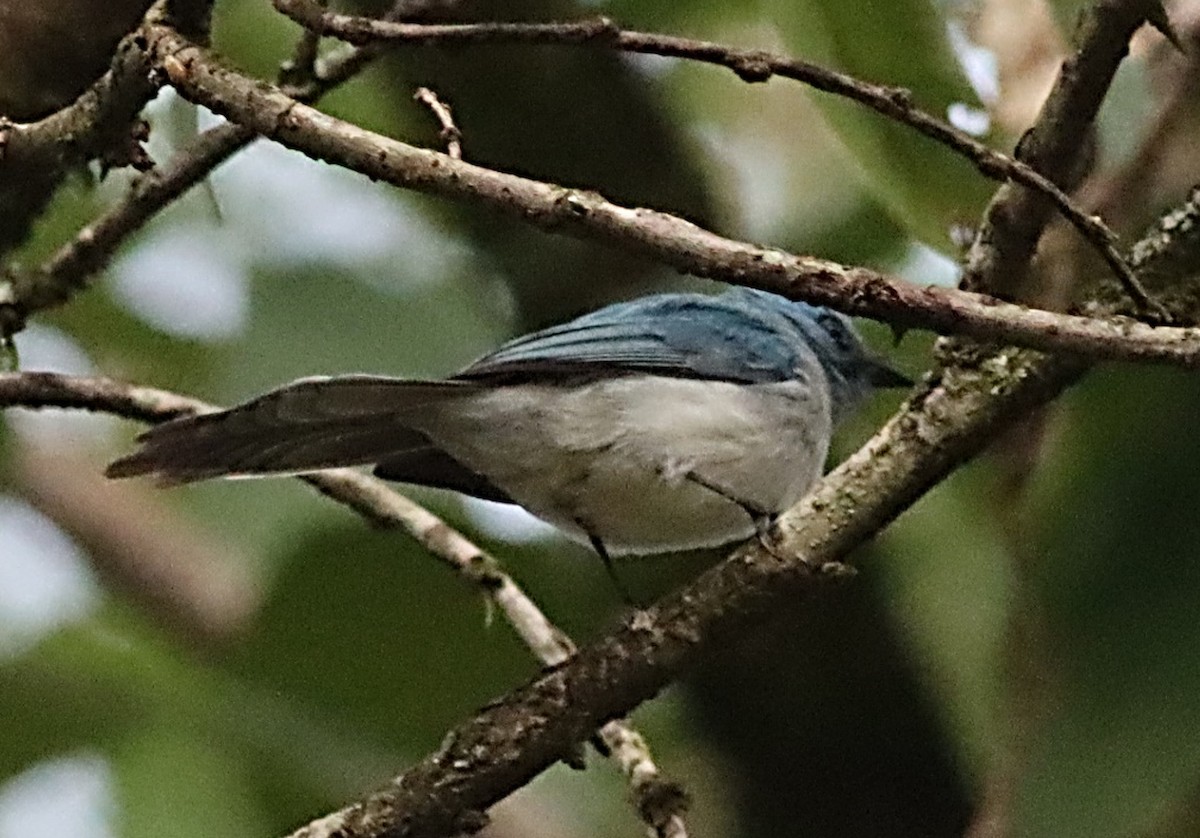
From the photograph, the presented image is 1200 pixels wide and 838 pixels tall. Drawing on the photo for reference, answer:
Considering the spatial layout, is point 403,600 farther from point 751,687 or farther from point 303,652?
point 751,687

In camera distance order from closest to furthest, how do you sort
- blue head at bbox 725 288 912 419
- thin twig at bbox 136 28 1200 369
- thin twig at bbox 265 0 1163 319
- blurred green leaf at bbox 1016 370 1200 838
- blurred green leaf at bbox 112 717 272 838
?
thin twig at bbox 136 28 1200 369, thin twig at bbox 265 0 1163 319, blurred green leaf at bbox 1016 370 1200 838, blurred green leaf at bbox 112 717 272 838, blue head at bbox 725 288 912 419

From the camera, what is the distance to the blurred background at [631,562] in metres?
1.17

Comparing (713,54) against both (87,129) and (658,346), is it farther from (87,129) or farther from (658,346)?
(658,346)

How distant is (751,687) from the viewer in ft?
4.78

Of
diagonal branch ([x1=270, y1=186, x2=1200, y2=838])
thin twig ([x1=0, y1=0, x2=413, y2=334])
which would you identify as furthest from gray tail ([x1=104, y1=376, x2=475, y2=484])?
diagonal branch ([x1=270, y1=186, x2=1200, y2=838])

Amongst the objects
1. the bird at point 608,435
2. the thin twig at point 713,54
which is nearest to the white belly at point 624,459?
the bird at point 608,435

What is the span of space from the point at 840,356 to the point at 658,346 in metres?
0.30

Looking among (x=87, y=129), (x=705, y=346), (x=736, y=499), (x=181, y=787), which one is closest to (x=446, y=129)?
(x=87, y=129)

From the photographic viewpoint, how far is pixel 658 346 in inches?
56.7

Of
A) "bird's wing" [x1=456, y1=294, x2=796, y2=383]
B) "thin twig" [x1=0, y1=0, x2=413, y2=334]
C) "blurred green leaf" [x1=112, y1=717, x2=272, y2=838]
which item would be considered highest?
"thin twig" [x1=0, y1=0, x2=413, y2=334]

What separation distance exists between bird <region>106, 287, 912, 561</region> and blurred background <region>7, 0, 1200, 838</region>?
109 mm

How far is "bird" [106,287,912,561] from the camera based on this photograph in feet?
4.38

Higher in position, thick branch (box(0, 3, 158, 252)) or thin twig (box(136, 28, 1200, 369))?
thin twig (box(136, 28, 1200, 369))

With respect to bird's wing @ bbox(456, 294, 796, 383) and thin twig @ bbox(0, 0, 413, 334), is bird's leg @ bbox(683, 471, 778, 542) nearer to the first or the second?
bird's wing @ bbox(456, 294, 796, 383)
